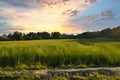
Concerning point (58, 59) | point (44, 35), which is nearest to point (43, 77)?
point (58, 59)

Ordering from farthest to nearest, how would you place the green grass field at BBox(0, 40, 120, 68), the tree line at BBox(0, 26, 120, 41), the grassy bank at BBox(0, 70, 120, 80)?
the tree line at BBox(0, 26, 120, 41), the green grass field at BBox(0, 40, 120, 68), the grassy bank at BBox(0, 70, 120, 80)

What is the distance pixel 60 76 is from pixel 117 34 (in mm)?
63952

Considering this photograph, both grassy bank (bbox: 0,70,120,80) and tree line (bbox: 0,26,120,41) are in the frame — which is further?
tree line (bbox: 0,26,120,41)

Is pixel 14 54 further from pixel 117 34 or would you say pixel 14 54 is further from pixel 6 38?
pixel 117 34

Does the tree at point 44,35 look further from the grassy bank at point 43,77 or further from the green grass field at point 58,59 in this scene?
the grassy bank at point 43,77

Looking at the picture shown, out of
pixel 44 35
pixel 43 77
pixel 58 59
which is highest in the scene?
pixel 44 35

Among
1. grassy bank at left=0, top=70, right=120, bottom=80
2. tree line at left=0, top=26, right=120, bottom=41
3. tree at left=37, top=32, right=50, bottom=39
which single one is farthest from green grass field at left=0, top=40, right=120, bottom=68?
tree at left=37, top=32, right=50, bottom=39

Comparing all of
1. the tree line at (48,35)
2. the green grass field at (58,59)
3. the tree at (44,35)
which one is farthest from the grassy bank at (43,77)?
the tree at (44,35)

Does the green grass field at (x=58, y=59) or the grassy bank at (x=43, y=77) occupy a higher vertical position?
the green grass field at (x=58, y=59)

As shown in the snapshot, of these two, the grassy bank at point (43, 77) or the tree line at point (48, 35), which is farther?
the tree line at point (48, 35)

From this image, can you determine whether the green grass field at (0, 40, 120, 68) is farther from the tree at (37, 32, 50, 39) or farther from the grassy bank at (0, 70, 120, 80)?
the tree at (37, 32, 50, 39)

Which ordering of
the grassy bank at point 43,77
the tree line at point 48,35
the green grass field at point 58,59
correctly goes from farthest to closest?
1. the tree line at point 48,35
2. the green grass field at point 58,59
3. the grassy bank at point 43,77

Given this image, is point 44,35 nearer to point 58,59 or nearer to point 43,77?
point 58,59

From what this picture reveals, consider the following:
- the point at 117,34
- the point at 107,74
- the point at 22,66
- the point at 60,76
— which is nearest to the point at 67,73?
the point at 60,76
